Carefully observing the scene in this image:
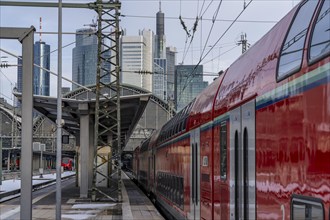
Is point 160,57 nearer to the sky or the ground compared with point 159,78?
nearer to the sky

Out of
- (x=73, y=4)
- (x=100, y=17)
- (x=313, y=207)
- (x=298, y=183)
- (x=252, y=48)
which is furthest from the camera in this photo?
(x=100, y=17)

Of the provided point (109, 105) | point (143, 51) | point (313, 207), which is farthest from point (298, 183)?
point (143, 51)

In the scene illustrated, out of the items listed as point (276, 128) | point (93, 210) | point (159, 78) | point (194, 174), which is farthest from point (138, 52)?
point (276, 128)

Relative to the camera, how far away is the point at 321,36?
166 inches

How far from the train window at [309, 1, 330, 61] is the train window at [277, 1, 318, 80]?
231 mm

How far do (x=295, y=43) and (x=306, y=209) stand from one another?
1.55m

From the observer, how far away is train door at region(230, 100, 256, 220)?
5.98m

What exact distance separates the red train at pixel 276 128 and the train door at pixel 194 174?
3.05 feet

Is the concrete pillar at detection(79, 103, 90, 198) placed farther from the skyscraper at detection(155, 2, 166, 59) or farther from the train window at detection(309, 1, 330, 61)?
the train window at detection(309, 1, 330, 61)

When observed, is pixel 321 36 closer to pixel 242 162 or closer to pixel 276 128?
pixel 276 128

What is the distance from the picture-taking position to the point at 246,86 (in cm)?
655

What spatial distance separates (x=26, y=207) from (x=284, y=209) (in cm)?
540

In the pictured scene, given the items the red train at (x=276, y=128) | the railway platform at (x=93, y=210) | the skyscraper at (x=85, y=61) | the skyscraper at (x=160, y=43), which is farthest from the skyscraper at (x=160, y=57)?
the red train at (x=276, y=128)

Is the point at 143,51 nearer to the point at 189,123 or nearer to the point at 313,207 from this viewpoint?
the point at 189,123
